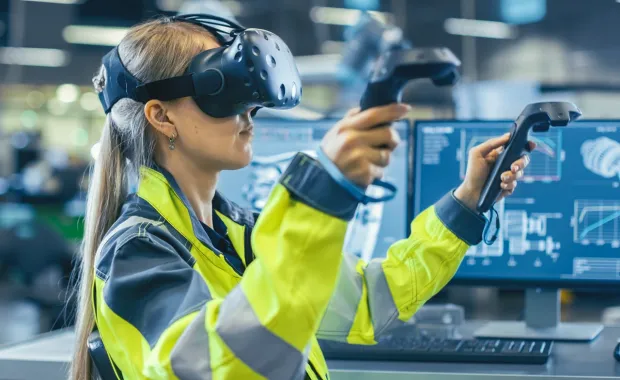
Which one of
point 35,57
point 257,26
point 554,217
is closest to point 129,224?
point 554,217

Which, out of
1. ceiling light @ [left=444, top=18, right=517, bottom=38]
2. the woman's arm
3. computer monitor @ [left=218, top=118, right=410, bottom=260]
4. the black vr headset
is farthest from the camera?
ceiling light @ [left=444, top=18, right=517, bottom=38]

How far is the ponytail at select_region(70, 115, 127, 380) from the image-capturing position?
126 centimetres

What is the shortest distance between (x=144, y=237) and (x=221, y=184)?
3.03ft

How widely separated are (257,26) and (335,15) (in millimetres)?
662

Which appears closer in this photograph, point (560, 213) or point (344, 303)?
point (344, 303)

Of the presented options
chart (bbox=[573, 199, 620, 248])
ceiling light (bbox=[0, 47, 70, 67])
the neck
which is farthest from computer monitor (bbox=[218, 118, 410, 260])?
ceiling light (bbox=[0, 47, 70, 67])

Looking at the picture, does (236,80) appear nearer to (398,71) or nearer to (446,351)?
(398,71)

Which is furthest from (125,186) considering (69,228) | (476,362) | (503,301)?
(503,301)

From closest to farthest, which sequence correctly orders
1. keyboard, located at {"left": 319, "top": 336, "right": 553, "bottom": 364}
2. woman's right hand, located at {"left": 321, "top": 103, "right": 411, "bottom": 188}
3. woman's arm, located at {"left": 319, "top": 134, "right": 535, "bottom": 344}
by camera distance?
woman's right hand, located at {"left": 321, "top": 103, "right": 411, "bottom": 188}
woman's arm, located at {"left": 319, "top": 134, "right": 535, "bottom": 344}
keyboard, located at {"left": 319, "top": 336, "right": 553, "bottom": 364}

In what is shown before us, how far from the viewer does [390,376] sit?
143cm

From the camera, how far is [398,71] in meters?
0.86

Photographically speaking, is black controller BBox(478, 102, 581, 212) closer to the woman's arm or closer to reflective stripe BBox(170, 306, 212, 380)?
the woman's arm

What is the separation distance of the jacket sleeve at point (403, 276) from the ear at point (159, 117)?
387 millimetres

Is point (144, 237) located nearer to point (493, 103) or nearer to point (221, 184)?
point (221, 184)
